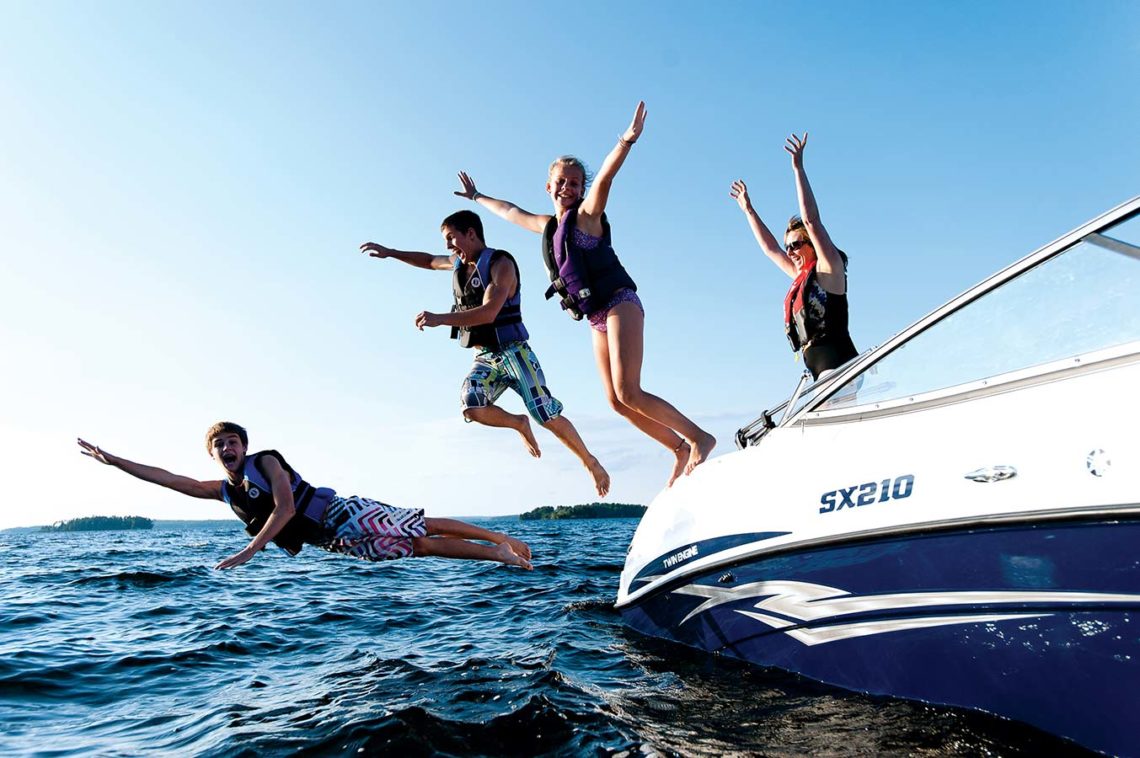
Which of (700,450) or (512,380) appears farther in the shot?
(512,380)

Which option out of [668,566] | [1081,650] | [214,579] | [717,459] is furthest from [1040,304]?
[214,579]

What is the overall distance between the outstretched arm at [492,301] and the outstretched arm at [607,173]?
100cm

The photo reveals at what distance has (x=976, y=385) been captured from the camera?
3398mm

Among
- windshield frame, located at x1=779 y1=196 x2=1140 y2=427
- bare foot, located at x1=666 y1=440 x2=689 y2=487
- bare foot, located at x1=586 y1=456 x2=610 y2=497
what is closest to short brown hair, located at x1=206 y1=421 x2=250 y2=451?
bare foot, located at x1=586 y1=456 x2=610 y2=497

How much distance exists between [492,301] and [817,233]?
A: 2.45m

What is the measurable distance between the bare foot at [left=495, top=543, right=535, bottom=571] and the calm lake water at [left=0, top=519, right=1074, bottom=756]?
705 mm

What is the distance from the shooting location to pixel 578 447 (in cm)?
628

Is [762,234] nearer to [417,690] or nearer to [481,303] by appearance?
[481,303]

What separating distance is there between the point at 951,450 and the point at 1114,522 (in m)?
0.69

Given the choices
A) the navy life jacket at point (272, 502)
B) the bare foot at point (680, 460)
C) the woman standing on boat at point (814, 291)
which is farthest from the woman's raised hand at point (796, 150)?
the navy life jacket at point (272, 502)

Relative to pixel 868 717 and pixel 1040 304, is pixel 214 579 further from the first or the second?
pixel 1040 304

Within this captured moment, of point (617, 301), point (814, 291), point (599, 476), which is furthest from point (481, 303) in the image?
point (814, 291)

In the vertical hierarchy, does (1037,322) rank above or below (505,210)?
below

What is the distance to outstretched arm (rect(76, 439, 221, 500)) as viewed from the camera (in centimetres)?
579
